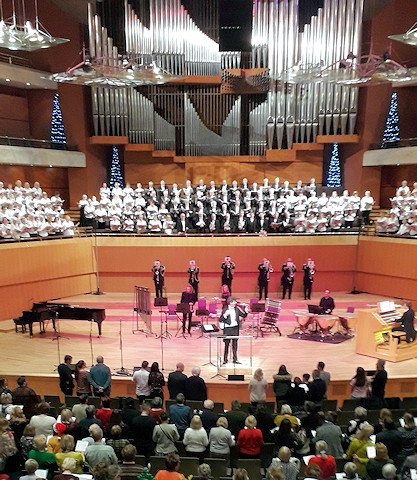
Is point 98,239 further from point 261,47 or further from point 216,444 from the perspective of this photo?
point 216,444

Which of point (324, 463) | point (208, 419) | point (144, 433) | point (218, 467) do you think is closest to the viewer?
point (324, 463)

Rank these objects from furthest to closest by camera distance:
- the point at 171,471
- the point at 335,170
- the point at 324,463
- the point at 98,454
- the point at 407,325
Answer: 1. the point at 335,170
2. the point at 407,325
3. the point at 98,454
4. the point at 324,463
5. the point at 171,471

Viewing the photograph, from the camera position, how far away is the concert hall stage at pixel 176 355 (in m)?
7.87

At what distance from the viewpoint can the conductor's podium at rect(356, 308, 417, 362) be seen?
9.23 metres

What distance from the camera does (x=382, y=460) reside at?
4.30m

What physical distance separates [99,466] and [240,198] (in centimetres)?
1186

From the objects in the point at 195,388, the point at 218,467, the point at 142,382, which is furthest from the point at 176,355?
the point at 218,467

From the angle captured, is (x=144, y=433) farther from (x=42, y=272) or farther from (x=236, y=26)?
→ (x=236, y=26)

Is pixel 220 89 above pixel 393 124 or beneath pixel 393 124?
above

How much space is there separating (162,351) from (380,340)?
4.26 m

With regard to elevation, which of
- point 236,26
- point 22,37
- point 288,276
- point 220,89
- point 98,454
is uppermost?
point 236,26

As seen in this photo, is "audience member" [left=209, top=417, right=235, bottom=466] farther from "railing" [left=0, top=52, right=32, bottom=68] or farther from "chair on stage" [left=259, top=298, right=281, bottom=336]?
"railing" [left=0, top=52, right=32, bottom=68]

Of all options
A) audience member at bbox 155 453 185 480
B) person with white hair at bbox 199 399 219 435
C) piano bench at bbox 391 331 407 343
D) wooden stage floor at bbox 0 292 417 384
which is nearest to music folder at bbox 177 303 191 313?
wooden stage floor at bbox 0 292 417 384

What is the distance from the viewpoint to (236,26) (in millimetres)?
17875
